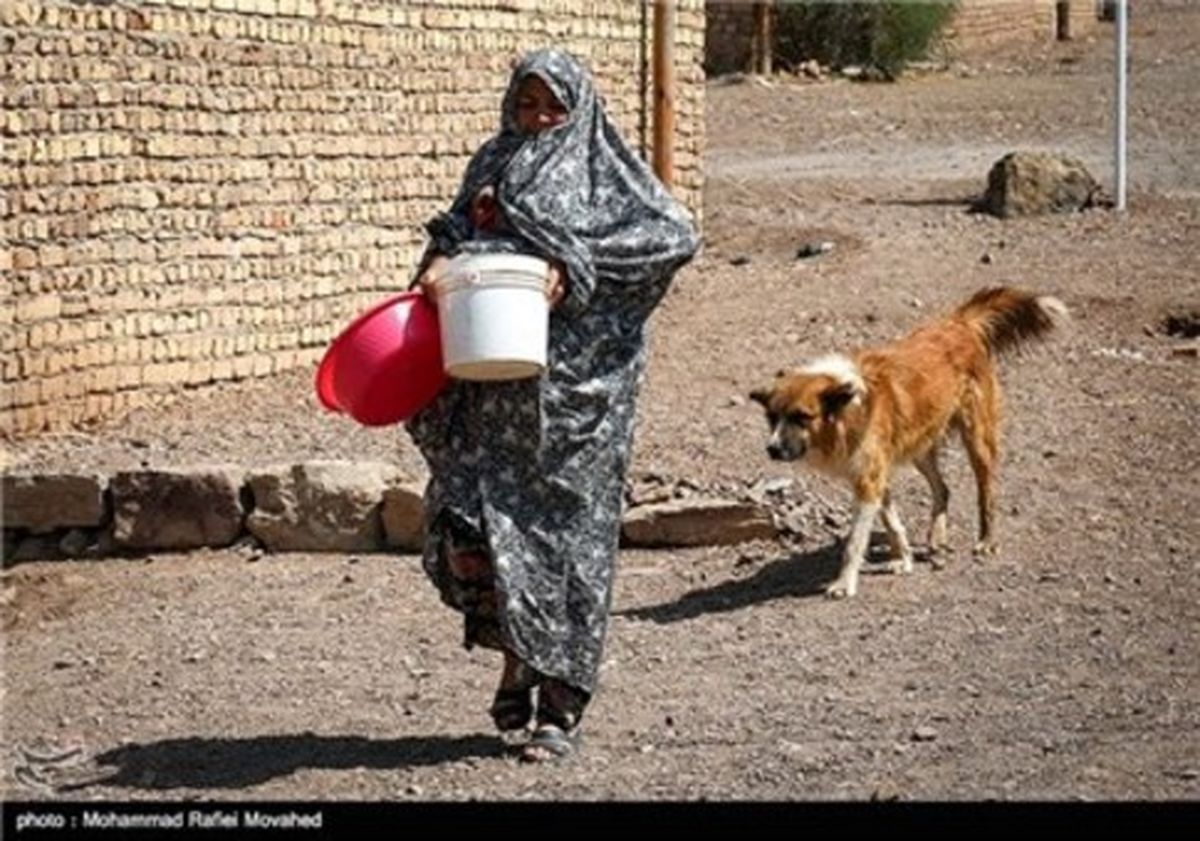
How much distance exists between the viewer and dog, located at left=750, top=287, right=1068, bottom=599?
9.05 m

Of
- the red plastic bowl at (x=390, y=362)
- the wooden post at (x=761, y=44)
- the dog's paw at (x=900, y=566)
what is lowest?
the dog's paw at (x=900, y=566)

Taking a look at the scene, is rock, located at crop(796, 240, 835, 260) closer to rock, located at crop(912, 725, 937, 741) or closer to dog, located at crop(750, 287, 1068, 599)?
dog, located at crop(750, 287, 1068, 599)

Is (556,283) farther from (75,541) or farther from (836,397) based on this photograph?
(75,541)

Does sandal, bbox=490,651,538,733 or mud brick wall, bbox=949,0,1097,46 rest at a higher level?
mud brick wall, bbox=949,0,1097,46

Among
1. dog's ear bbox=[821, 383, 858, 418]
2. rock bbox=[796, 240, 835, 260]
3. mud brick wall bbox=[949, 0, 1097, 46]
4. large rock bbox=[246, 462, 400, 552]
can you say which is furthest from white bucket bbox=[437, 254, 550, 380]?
mud brick wall bbox=[949, 0, 1097, 46]

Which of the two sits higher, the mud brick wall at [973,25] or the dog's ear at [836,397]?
the mud brick wall at [973,25]

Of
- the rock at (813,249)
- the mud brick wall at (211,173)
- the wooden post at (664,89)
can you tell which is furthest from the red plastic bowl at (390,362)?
the rock at (813,249)

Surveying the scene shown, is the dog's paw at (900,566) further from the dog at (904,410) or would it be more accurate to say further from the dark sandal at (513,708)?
the dark sandal at (513,708)

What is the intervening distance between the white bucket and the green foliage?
2015 cm

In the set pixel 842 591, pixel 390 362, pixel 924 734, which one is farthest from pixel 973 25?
pixel 390 362

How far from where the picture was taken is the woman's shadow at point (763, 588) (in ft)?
29.4

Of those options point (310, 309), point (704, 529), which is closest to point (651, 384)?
point (310, 309)

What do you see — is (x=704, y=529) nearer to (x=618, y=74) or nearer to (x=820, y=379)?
(x=820, y=379)

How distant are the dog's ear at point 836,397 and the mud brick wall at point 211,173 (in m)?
3.44
